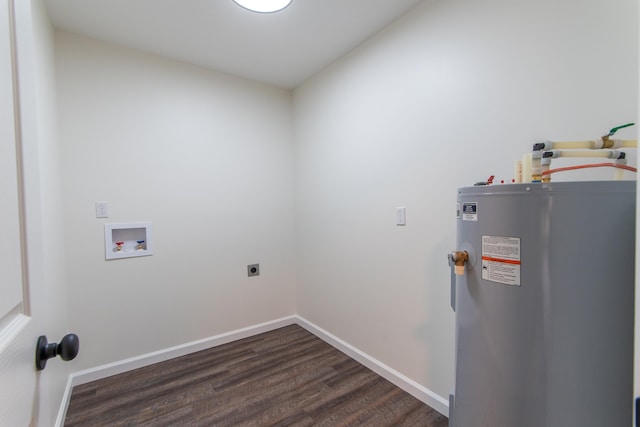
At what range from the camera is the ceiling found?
1715 millimetres

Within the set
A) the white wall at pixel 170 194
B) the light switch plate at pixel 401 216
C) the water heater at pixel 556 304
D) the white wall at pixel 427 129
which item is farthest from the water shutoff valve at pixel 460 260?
the white wall at pixel 170 194

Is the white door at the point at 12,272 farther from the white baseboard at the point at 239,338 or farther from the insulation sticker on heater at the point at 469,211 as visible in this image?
the white baseboard at the point at 239,338

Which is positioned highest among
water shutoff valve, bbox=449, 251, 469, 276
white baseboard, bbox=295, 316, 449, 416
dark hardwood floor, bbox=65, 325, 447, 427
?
water shutoff valve, bbox=449, 251, 469, 276

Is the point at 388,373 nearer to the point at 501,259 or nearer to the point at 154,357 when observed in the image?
the point at 501,259

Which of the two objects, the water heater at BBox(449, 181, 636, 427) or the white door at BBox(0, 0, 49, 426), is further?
the water heater at BBox(449, 181, 636, 427)

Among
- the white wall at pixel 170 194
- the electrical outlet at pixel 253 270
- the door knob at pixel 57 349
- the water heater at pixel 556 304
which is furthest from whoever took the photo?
the electrical outlet at pixel 253 270

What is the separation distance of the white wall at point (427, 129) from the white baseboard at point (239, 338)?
0.07 m

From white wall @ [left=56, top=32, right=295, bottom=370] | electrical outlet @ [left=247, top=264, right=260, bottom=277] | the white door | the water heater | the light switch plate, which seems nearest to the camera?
the white door

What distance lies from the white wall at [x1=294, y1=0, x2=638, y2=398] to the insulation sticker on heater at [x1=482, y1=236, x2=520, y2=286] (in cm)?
61

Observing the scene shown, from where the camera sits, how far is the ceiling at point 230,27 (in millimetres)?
1715

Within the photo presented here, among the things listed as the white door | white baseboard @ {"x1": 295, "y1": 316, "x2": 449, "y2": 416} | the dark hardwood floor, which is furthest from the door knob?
white baseboard @ {"x1": 295, "y1": 316, "x2": 449, "y2": 416}

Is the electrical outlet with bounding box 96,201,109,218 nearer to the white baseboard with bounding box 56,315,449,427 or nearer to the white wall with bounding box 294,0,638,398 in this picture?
the white baseboard with bounding box 56,315,449,427

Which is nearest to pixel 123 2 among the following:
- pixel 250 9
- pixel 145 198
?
pixel 250 9

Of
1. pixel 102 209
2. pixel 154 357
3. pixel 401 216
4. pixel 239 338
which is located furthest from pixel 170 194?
pixel 401 216
